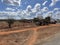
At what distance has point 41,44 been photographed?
3678cm

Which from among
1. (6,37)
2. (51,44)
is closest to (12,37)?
(6,37)

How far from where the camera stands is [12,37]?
33.8 m

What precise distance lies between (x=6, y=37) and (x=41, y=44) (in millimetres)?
7866

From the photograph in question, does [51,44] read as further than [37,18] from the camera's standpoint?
No

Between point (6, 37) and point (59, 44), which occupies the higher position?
point (6, 37)

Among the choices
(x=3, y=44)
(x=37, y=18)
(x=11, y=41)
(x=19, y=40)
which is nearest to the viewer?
(x=3, y=44)

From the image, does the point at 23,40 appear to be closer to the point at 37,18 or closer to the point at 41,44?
the point at 41,44

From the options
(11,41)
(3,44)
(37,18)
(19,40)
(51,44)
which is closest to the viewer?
(3,44)

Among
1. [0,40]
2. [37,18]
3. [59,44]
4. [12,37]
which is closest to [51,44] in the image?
[59,44]

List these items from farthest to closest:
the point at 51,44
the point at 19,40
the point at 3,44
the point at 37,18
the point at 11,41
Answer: the point at 37,18 < the point at 51,44 < the point at 19,40 < the point at 11,41 < the point at 3,44

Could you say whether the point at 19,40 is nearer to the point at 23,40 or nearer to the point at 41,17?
the point at 23,40

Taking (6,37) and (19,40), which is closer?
(6,37)

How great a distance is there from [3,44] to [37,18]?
182 ft

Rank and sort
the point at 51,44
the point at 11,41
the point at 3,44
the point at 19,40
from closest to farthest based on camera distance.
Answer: the point at 3,44, the point at 11,41, the point at 19,40, the point at 51,44
